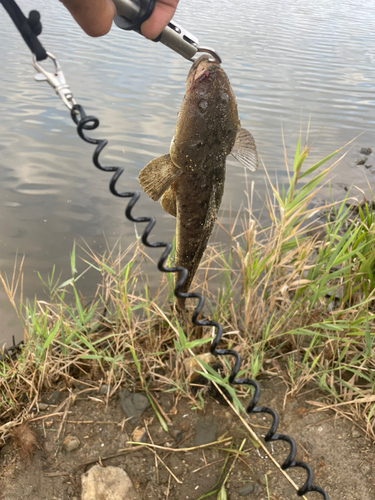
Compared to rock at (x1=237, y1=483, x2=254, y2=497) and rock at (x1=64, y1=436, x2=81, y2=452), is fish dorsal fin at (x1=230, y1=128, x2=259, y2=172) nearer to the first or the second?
rock at (x1=237, y1=483, x2=254, y2=497)

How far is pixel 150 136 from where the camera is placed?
7.36 meters

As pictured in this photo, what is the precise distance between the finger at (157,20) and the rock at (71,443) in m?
2.25

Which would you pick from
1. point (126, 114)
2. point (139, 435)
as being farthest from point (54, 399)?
point (126, 114)

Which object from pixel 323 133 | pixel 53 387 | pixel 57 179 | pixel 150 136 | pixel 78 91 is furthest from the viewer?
pixel 78 91

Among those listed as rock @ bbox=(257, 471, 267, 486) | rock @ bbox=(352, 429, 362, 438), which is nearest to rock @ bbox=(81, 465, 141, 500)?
rock @ bbox=(257, 471, 267, 486)

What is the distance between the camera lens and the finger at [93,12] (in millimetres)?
1521

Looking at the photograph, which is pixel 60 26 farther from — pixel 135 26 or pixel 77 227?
pixel 135 26

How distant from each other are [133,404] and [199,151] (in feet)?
5.77

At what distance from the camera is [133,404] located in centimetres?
263

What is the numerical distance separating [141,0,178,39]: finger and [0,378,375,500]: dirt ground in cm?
217

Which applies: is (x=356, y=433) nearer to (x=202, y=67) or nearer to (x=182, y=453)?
(x=182, y=453)

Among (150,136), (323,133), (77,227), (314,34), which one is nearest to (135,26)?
(77,227)

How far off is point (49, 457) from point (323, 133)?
7.66 metres

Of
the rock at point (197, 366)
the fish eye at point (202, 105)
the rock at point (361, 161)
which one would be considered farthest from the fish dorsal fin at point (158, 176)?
the rock at point (361, 161)
